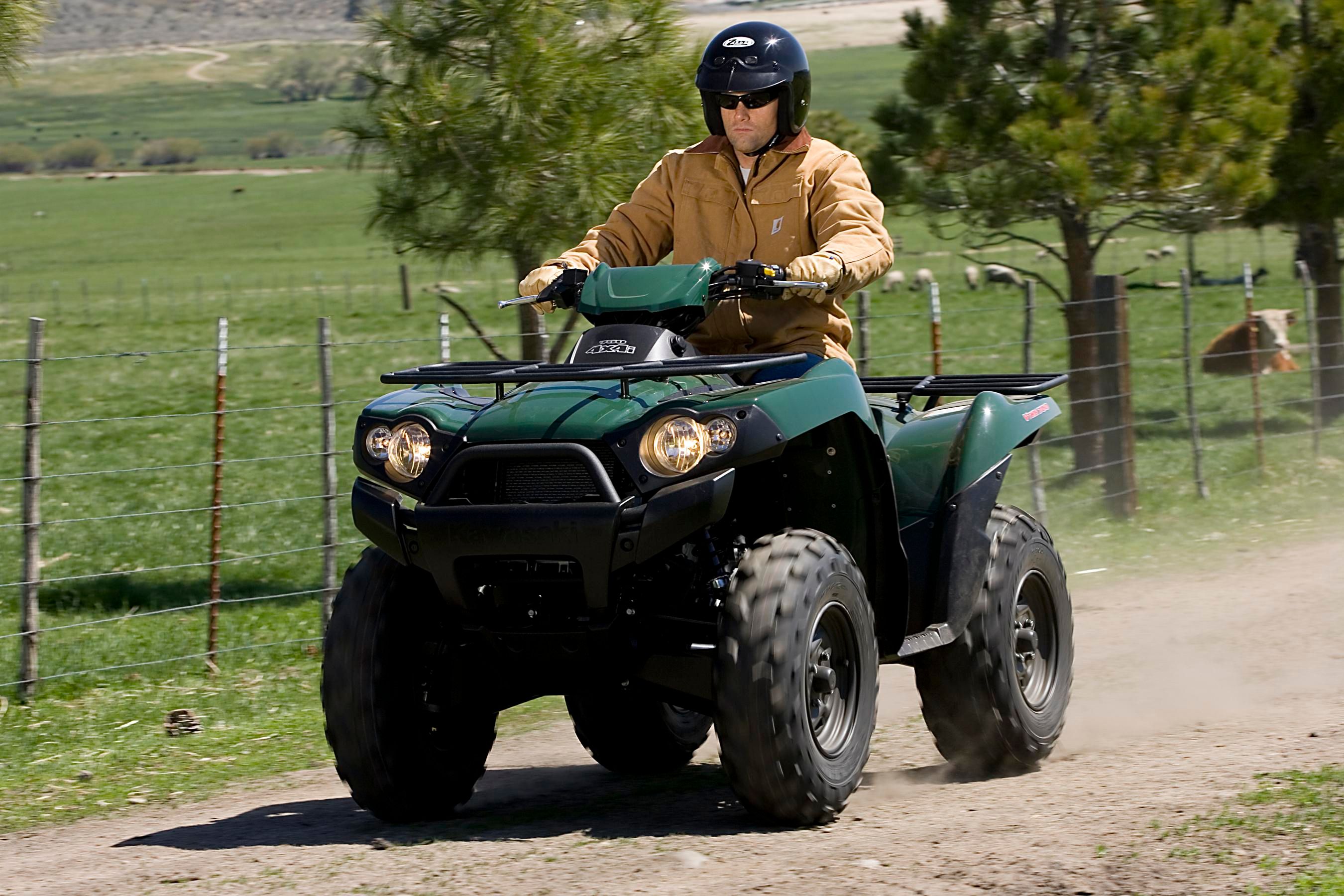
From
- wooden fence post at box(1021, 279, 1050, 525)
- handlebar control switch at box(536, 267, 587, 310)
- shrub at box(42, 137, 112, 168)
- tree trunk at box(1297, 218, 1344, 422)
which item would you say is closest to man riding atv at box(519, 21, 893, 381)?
handlebar control switch at box(536, 267, 587, 310)

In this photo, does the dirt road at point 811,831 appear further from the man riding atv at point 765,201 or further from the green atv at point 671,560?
the man riding atv at point 765,201

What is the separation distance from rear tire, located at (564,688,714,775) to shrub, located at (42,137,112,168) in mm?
139035

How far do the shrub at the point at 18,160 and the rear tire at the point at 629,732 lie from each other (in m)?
135

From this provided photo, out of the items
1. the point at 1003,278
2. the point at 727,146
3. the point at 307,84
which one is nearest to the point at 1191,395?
the point at 727,146

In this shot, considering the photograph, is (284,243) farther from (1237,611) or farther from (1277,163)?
(1237,611)

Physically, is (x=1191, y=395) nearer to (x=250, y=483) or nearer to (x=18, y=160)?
(x=250, y=483)

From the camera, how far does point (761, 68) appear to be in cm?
645

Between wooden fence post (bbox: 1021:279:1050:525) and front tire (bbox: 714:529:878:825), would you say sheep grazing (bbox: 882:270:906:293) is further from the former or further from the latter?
front tire (bbox: 714:529:878:825)

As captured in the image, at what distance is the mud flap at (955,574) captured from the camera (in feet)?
20.9

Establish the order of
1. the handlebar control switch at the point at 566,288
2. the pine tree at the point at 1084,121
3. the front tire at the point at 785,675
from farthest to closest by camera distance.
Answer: the pine tree at the point at 1084,121, the handlebar control switch at the point at 566,288, the front tire at the point at 785,675

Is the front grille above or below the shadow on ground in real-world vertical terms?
above

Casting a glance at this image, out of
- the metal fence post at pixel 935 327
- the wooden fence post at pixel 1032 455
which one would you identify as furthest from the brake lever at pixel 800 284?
the wooden fence post at pixel 1032 455

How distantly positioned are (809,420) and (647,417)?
0.52 meters

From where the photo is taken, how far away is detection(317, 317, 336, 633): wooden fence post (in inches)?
417
